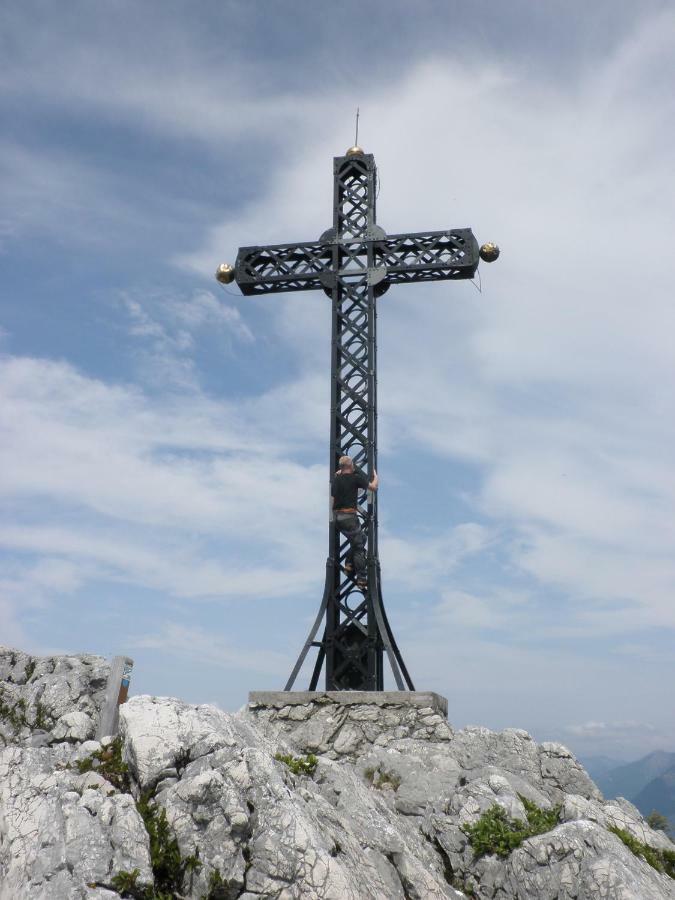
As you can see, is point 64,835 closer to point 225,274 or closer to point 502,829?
point 502,829

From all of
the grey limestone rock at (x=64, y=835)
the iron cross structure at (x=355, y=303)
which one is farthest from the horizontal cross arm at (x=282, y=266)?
the grey limestone rock at (x=64, y=835)

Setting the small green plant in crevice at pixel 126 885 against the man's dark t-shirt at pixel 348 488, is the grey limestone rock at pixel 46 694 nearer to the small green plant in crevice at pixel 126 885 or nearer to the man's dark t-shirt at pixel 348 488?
the small green plant in crevice at pixel 126 885

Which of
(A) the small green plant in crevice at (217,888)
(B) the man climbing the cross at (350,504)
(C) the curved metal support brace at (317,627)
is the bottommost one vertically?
(A) the small green plant in crevice at (217,888)

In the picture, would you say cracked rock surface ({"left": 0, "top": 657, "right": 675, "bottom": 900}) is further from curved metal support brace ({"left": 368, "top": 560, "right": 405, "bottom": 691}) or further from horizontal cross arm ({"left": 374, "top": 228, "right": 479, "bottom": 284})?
horizontal cross arm ({"left": 374, "top": 228, "right": 479, "bottom": 284})

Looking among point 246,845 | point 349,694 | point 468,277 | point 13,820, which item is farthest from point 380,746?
point 468,277

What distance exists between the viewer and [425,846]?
853cm

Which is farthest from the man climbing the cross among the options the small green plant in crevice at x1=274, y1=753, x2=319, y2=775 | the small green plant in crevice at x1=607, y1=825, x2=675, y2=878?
the small green plant in crevice at x1=607, y1=825, x2=675, y2=878

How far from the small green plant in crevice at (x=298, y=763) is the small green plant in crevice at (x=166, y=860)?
1.95 m

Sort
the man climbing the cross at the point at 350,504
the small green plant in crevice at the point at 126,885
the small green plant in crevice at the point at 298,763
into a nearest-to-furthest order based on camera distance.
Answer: the small green plant in crevice at the point at 126,885 → the small green plant in crevice at the point at 298,763 → the man climbing the cross at the point at 350,504

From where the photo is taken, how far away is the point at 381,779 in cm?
1041

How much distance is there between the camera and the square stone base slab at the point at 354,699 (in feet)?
38.0

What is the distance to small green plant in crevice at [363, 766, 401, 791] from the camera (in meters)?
10.3

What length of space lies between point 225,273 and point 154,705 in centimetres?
941

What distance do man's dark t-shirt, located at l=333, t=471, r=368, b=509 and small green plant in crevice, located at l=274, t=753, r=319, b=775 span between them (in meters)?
5.03
